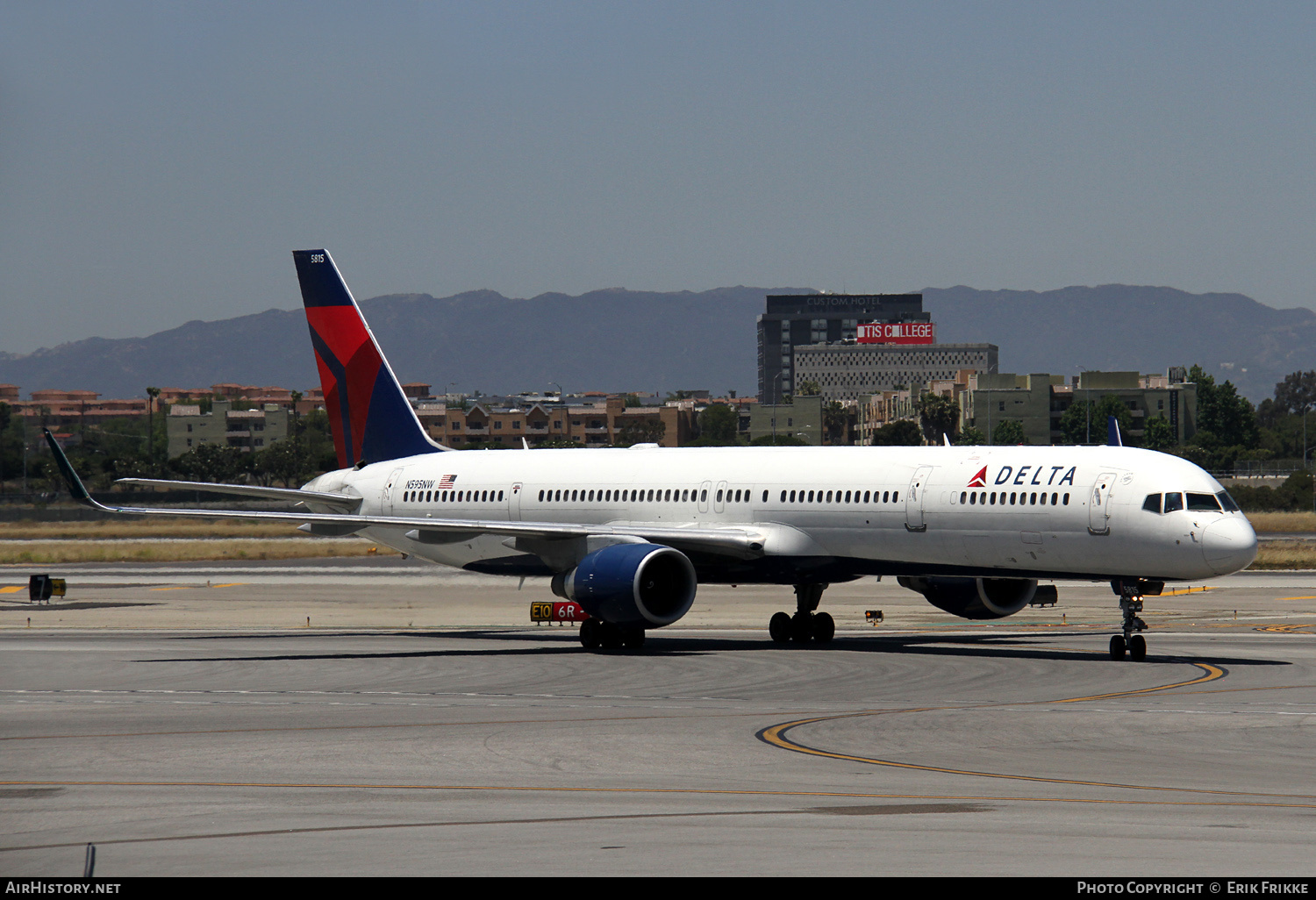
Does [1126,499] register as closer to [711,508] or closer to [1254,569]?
[711,508]

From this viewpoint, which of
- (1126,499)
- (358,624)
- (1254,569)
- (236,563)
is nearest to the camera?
(1126,499)

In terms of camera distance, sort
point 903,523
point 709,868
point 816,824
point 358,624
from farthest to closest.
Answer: point 358,624 < point 903,523 < point 816,824 < point 709,868

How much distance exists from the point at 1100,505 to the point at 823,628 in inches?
346

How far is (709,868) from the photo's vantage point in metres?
13.2

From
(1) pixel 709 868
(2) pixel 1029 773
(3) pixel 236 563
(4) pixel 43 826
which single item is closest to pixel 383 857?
(1) pixel 709 868

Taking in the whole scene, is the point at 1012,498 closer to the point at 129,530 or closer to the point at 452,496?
the point at 452,496

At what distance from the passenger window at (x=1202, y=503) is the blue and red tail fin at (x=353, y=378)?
955 inches

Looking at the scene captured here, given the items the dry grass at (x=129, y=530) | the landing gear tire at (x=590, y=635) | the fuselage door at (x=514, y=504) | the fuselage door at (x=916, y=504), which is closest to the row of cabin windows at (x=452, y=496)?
the fuselage door at (x=514, y=504)

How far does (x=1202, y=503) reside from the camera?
107 ft

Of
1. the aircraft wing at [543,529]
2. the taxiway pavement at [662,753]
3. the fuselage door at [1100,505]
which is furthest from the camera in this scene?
the aircraft wing at [543,529]

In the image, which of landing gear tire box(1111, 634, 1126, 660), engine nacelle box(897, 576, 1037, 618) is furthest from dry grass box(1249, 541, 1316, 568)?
landing gear tire box(1111, 634, 1126, 660)

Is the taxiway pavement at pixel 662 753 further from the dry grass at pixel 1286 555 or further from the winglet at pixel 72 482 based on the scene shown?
the dry grass at pixel 1286 555

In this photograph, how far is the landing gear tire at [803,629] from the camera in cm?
3959

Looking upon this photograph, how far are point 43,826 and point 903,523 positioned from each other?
23.5 m
